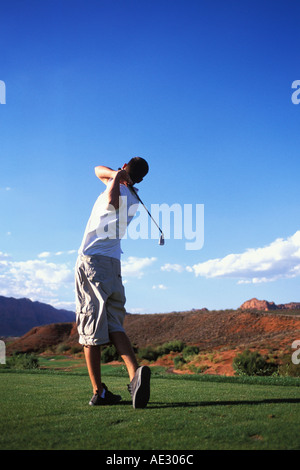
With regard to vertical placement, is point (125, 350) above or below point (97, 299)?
below

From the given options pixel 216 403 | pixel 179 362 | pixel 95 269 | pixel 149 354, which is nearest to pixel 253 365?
pixel 179 362

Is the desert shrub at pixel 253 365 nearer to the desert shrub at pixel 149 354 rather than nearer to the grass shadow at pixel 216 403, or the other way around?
the desert shrub at pixel 149 354

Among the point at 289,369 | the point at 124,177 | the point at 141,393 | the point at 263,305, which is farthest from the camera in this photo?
the point at 263,305

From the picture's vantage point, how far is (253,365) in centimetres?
1823

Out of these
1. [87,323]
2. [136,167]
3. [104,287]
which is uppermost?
[136,167]

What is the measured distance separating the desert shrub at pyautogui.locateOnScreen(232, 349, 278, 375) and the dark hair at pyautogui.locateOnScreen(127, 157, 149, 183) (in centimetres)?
1517

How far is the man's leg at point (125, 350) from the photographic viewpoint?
4008mm

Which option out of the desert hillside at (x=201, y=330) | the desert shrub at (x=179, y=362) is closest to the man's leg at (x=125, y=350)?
the desert shrub at (x=179, y=362)

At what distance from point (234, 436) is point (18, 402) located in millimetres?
2389

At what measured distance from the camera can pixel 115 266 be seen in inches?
168

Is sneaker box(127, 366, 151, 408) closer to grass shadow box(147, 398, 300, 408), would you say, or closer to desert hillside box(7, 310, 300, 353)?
grass shadow box(147, 398, 300, 408)

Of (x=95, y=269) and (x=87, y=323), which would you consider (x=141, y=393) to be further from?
(x=95, y=269)

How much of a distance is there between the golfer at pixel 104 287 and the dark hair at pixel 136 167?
0.22 meters

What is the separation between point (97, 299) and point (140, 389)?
0.94 meters
